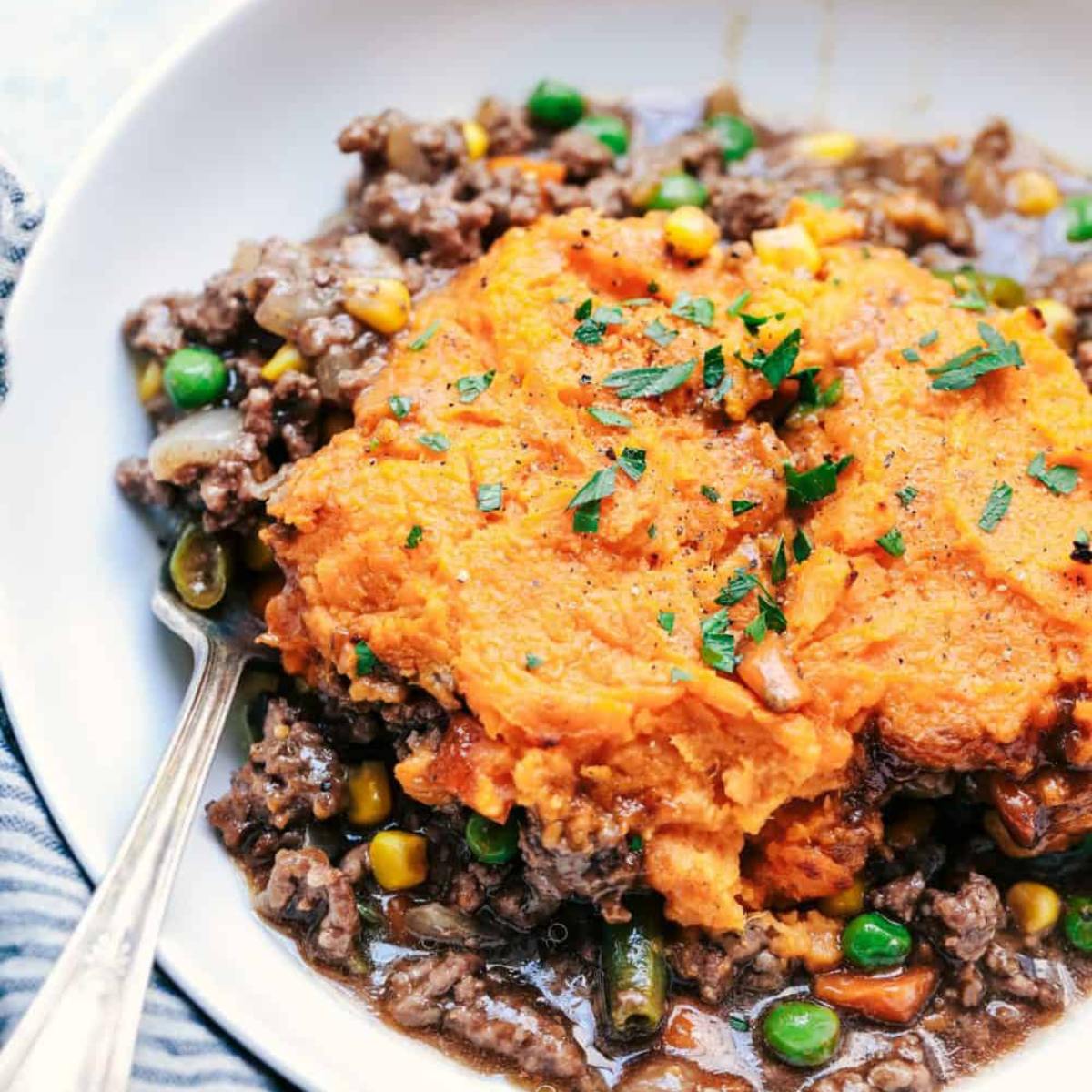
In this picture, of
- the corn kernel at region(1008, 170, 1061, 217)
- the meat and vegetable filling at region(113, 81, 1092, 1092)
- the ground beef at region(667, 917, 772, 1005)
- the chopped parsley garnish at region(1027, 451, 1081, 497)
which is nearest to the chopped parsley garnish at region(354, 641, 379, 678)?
the meat and vegetable filling at region(113, 81, 1092, 1092)

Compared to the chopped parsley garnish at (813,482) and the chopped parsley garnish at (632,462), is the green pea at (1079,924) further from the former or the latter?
the chopped parsley garnish at (632,462)

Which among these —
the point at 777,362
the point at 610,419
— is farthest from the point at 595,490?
the point at 777,362

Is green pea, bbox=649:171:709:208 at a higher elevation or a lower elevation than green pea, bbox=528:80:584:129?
lower

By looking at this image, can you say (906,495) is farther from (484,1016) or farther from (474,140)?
(474,140)

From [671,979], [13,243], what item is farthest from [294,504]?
[671,979]

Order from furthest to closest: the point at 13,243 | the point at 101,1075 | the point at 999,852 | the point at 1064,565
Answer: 1. the point at 999,852
2. the point at 13,243
3. the point at 1064,565
4. the point at 101,1075

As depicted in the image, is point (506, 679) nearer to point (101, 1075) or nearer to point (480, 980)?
point (480, 980)

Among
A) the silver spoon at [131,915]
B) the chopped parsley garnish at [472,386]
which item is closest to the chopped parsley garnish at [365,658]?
the silver spoon at [131,915]

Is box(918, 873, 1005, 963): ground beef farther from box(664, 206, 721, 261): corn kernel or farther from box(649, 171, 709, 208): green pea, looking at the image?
box(649, 171, 709, 208): green pea
